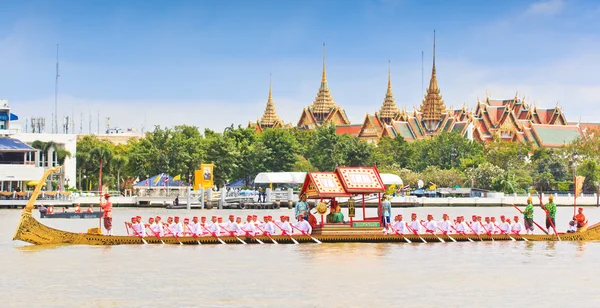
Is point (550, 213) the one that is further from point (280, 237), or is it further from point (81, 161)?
point (81, 161)

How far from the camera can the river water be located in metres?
23.2

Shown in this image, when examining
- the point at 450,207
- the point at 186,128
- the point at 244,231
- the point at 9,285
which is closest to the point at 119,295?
the point at 9,285

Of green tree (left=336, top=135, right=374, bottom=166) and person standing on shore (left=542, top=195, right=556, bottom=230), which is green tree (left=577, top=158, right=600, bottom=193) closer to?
green tree (left=336, top=135, right=374, bottom=166)

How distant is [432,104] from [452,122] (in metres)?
7.48

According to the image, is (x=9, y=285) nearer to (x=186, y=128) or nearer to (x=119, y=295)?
(x=119, y=295)

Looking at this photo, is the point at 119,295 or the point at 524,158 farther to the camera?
the point at 524,158

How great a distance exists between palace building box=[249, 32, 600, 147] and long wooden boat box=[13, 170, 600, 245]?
89303 millimetres

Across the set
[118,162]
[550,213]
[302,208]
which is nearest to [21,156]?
[118,162]

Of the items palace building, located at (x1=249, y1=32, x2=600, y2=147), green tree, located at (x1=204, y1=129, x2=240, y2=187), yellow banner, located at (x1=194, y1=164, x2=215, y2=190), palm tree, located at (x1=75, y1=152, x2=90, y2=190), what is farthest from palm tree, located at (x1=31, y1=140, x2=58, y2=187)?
palace building, located at (x1=249, y1=32, x2=600, y2=147)

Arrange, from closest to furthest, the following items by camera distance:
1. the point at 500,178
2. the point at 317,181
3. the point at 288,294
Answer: the point at 288,294, the point at 317,181, the point at 500,178

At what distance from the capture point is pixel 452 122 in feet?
440

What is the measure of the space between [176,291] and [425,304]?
6.03 metres

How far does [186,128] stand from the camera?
9869 cm

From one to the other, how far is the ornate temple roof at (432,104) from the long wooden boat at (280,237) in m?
104
